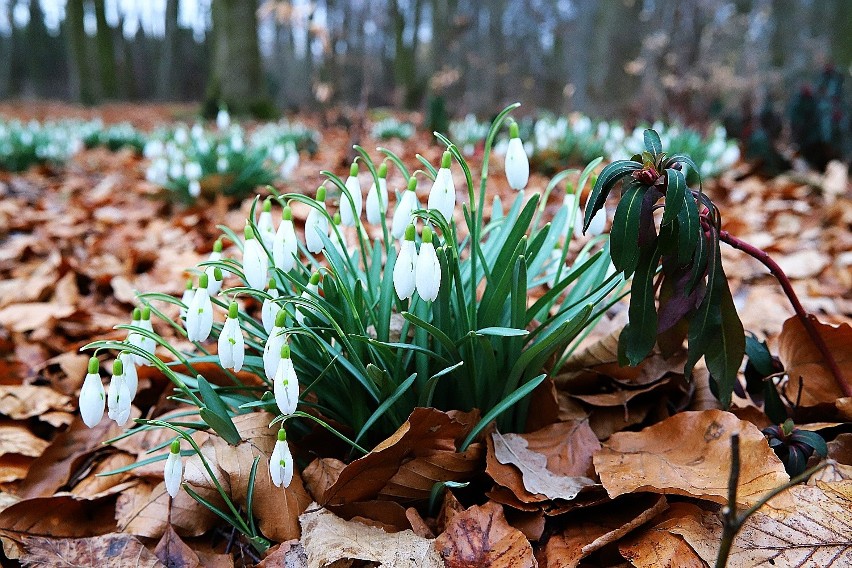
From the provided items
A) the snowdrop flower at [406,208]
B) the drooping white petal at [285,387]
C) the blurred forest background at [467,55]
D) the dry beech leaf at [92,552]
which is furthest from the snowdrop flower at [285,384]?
the blurred forest background at [467,55]

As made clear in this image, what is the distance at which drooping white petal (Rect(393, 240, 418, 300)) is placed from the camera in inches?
44.8

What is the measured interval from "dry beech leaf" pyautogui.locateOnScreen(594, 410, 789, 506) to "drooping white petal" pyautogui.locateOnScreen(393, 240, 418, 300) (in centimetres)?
52

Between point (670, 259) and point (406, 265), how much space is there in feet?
1.68

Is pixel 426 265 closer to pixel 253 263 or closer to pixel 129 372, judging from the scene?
pixel 253 263

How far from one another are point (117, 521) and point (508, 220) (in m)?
1.16

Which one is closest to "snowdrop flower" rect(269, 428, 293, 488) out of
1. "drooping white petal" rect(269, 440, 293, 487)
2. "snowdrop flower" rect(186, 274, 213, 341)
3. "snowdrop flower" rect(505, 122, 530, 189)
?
"drooping white petal" rect(269, 440, 293, 487)

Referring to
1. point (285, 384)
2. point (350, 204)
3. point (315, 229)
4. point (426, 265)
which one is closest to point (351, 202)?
point (350, 204)

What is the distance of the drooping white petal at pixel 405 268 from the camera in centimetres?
114

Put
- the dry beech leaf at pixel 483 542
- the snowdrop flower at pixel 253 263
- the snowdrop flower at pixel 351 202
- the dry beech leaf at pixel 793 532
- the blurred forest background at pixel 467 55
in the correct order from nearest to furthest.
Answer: the dry beech leaf at pixel 793 532 < the dry beech leaf at pixel 483 542 < the snowdrop flower at pixel 253 263 < the snowdrop flower at pixel 351 202 < the blurred forest background at pixel 467 55

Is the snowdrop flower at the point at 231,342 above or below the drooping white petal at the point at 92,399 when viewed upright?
above

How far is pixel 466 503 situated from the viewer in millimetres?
1389

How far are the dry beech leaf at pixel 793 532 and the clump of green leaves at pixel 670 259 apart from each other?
26 cm

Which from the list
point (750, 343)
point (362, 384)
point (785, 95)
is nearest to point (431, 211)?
point (362, 384)

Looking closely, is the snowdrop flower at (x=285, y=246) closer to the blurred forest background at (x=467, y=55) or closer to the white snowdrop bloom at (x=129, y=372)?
the white snowdrop bloom at (x=129, y=372)
